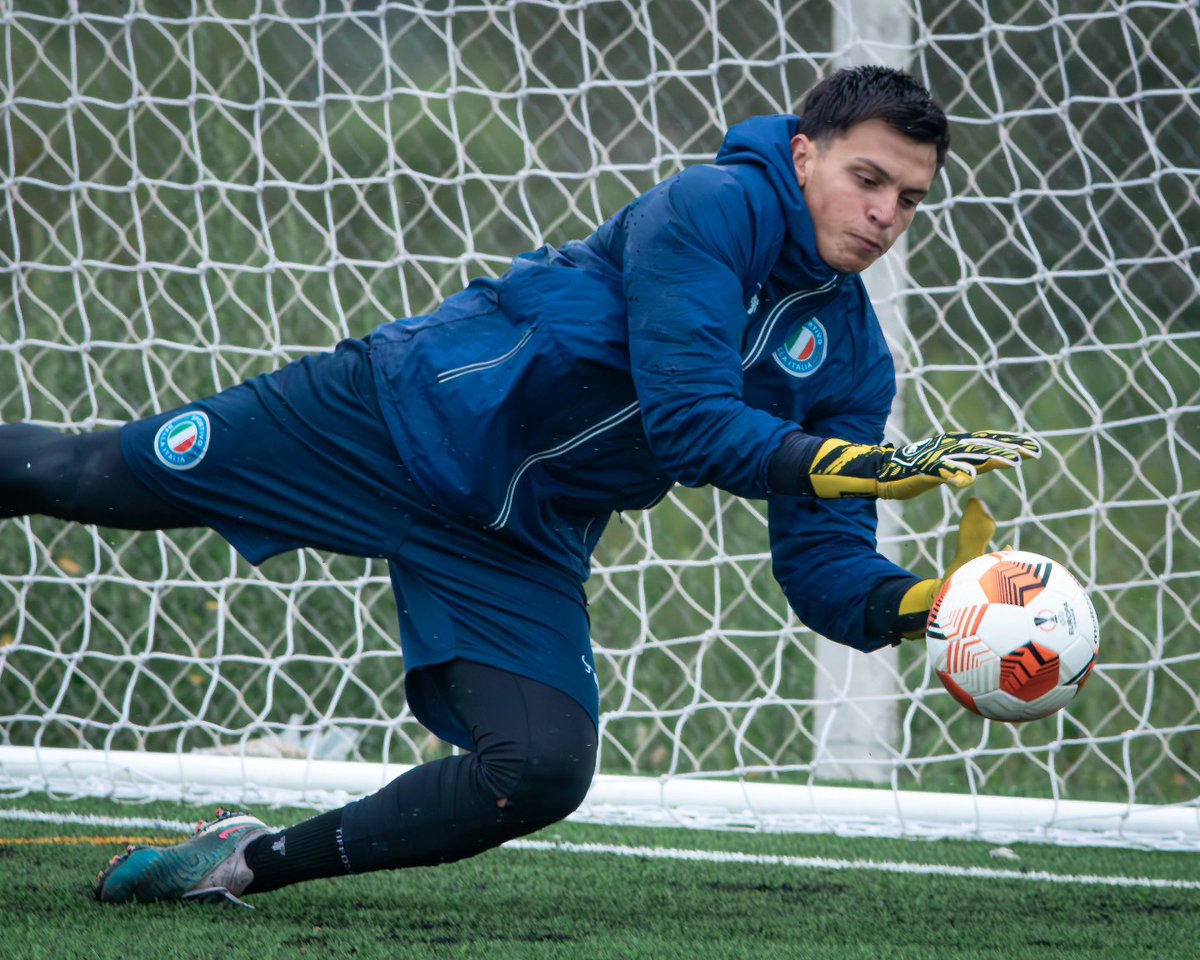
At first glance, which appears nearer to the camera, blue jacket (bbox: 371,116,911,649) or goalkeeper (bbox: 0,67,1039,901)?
blue jacket (bbox: 371,116,911,649)

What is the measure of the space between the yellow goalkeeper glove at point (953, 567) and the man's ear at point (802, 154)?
24.2 inches

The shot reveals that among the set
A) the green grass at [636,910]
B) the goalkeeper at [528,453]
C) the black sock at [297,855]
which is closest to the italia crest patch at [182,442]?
the goalkeeper at [528,453]

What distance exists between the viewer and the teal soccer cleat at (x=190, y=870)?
2.68m

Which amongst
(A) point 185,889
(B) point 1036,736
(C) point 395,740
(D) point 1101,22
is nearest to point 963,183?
(D) point 1101,22

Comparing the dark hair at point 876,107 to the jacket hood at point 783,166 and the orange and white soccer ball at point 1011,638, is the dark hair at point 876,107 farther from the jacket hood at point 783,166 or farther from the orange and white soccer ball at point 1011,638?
the orange and white soccer ball at point 1011,638

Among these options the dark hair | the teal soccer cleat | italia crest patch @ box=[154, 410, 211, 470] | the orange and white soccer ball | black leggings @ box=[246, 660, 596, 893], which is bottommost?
the teal soccer cleat

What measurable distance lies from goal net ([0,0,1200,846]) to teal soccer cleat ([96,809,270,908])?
123 centimetres

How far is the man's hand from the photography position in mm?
2061

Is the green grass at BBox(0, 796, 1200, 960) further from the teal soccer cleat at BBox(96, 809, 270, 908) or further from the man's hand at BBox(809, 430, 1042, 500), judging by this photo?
the man's hand at BBox(809, 430, 1042, 500)

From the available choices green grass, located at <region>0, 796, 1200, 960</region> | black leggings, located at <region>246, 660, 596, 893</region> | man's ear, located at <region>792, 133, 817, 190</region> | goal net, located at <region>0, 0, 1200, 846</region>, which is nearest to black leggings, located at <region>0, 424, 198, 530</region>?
black leggings, located at <region>246, 660, 596, 893</region>

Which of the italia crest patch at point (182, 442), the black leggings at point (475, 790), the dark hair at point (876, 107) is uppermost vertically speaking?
the dark hair at point (876, 107)

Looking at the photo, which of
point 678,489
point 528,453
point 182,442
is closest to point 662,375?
point 528,453

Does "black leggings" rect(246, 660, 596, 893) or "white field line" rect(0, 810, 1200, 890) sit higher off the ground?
"black leggings" rect(246, 660, 596, 893)

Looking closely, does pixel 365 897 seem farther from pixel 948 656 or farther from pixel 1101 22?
pixel 1101 22
